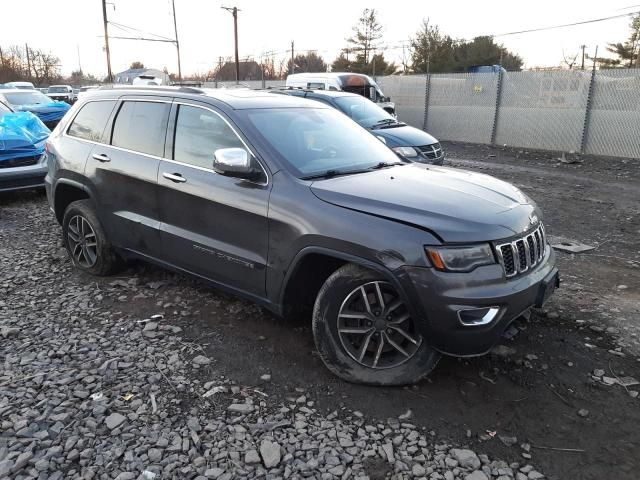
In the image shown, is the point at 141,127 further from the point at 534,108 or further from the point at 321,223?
the point at 534,108

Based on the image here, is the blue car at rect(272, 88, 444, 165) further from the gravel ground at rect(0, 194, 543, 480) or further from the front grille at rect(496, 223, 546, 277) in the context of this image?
the gravel ground at rect(0, 194, 543, 480)

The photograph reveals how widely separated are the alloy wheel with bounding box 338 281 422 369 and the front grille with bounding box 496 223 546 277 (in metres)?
0.63

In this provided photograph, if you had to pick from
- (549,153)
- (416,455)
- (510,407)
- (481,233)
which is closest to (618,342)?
(510,407)

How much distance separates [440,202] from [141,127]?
8.70 feet

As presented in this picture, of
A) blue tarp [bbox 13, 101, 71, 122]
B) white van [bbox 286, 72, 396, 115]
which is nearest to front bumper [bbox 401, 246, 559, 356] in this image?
white van [bbox 286, 72, 396, 115]

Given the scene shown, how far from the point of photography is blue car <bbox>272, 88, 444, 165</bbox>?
30.6 feet

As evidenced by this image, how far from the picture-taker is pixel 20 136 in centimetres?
806

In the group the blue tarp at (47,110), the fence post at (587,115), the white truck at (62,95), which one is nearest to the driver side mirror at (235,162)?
the fence post at (587,115)

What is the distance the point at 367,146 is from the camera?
423 cm

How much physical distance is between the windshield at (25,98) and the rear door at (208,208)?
1412 centimetres

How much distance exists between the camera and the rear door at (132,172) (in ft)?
13.6

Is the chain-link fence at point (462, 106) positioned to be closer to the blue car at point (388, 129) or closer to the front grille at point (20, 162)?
the blue car at point (388, 129)

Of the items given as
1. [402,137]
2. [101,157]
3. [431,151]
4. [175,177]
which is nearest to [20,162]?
[101,157]

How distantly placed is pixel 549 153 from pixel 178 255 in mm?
13125
